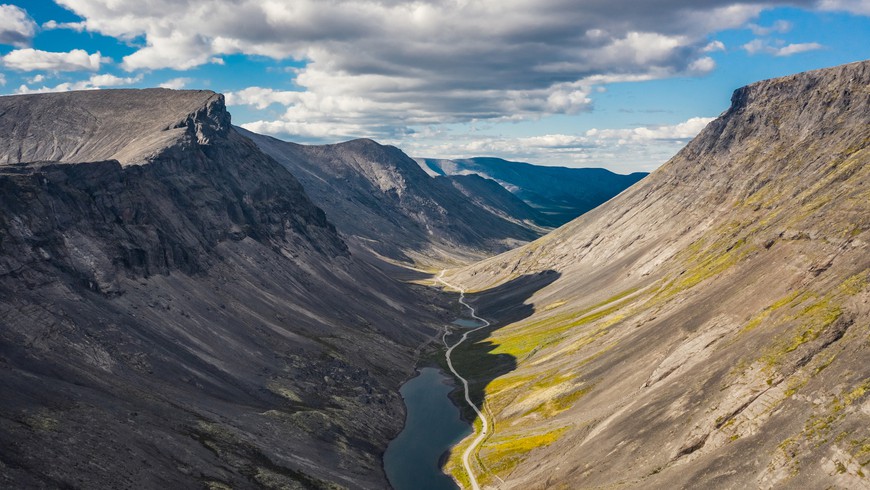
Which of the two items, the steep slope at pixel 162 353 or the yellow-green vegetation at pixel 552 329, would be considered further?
the yellow-green vegetation at pixel 552 329

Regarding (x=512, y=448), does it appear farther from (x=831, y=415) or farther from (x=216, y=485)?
(x=831, y=415)

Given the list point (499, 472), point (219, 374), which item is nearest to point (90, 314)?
point (219, 374)

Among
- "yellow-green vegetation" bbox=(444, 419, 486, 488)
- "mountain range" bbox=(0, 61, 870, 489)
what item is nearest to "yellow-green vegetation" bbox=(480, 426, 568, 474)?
"mountain range" bbox=(0, 61, 870, 489)

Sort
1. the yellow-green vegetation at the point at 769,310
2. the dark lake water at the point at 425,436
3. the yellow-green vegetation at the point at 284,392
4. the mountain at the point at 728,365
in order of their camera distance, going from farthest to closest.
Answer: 1. the yellow-green vegetation at the point at 284,392
2. the dark lake water at the point at 425,436
3. the yellow-green vegetation at the point at 769,310
4. the mountain at the point at 728,365

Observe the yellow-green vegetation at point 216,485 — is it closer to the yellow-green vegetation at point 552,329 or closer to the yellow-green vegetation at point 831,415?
the yellow-green vegetation at point 831,415

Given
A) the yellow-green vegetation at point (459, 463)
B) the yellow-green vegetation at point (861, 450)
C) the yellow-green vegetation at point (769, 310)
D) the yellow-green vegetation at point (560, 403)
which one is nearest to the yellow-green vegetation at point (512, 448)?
the yellow-green vegetation at point (459, 463)

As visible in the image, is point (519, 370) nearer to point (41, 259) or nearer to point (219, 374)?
point (219, 374)
